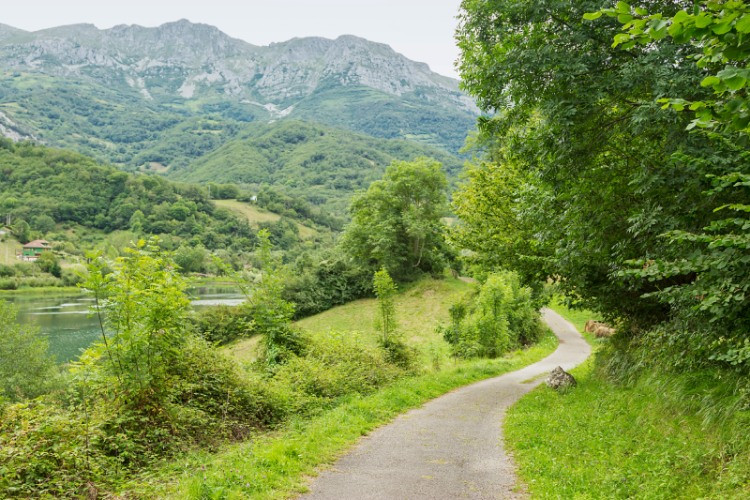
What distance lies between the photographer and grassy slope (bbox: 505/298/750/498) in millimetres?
5934

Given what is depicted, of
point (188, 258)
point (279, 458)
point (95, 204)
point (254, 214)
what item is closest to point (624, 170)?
point (279, 458)

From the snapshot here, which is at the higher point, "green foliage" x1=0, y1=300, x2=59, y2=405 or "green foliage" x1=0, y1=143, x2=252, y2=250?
"green foliage" x1=0, y1=143, x2=252, y2=250

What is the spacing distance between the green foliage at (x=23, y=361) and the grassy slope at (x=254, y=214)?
442ft

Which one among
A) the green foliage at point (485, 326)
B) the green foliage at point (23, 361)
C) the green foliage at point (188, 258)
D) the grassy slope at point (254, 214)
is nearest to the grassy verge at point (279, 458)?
the green foliage at point (188, 258)

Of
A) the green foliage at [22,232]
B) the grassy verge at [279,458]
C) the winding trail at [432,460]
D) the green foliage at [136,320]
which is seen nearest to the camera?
the grassy verge at [279,458]

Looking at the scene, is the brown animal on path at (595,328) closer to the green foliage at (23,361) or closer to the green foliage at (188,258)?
the green foliage at (188,258)

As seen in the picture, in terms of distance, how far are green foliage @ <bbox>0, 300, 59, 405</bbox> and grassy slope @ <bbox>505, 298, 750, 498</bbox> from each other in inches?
1142

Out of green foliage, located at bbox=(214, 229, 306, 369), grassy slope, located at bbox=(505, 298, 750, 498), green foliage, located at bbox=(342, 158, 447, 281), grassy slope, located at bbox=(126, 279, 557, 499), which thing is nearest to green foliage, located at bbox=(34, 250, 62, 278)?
green foliage, located at bbox=(342, 158, 447, 281)

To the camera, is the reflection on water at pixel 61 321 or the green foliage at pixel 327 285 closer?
the reflection on water at pixel 61 321

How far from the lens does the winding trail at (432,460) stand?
715 centimetres

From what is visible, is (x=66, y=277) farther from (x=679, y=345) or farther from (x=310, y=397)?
(x=679, y=345)

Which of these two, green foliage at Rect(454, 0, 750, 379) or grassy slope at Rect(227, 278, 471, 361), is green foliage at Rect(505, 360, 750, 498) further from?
grassy slope at Rect(227, 278, 471, 361)

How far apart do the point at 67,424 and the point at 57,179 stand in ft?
614

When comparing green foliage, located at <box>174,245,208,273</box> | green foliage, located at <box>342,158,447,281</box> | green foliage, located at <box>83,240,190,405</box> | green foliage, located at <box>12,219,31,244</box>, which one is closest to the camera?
green foliage, located at <box>83,240,190,405</box>
